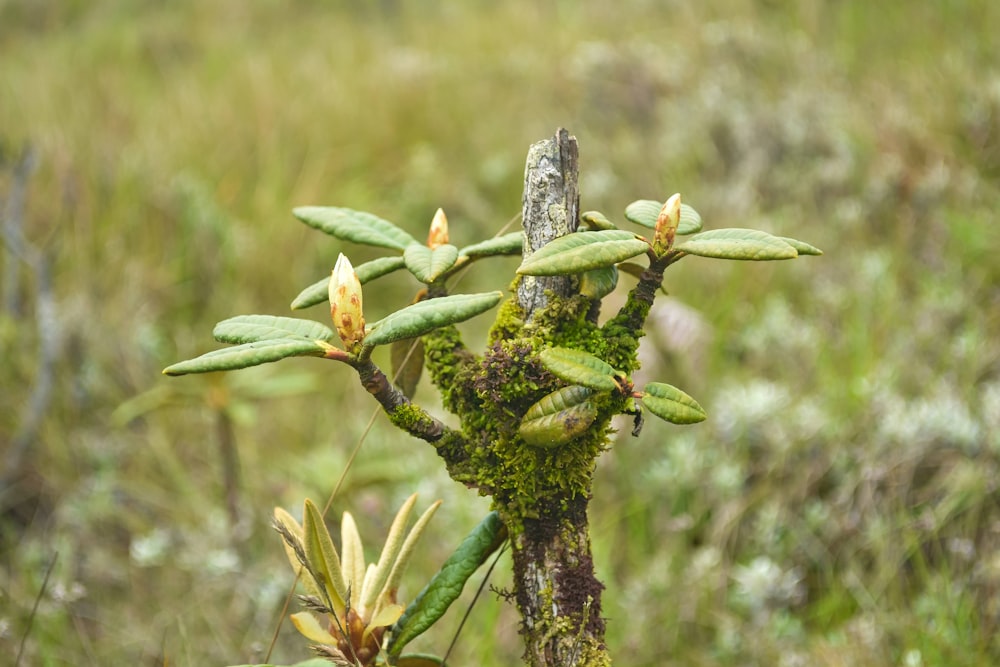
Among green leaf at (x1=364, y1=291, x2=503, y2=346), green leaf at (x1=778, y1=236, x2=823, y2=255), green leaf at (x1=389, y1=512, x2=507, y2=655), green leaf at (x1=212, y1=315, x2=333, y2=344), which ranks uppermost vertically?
green leaf at (x1=778, y1=236, x2=823, y2=255)

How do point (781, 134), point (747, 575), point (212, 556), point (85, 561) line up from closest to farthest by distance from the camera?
1. point (747, 575)
2. point (212, 556)
3. point (85, 561)
4. point (781, 134)

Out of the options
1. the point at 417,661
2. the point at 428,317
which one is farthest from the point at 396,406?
the point at 417,661

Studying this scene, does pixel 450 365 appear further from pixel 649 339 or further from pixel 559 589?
pixel 649 339

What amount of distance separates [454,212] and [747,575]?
302 cm

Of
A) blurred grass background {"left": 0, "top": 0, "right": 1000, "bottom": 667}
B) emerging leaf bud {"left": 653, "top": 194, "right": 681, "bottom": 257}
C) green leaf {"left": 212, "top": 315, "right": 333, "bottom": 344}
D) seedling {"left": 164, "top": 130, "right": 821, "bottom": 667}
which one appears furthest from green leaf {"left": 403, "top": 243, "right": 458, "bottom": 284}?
blurred grass background {"left": 0, "top": 0, "right": 1000, "bottom": 667}

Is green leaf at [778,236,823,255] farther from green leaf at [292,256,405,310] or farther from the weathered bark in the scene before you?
green leaf at [292,256,405,310]

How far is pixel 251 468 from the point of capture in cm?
290

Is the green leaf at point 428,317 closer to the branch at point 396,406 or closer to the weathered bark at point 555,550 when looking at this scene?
the branch at point 396,406

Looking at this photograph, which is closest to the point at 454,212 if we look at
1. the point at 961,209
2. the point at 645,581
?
the point at 961,209

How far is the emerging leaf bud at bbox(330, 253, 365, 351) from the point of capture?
77 centimetres

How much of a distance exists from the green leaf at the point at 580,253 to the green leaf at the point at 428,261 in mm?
117

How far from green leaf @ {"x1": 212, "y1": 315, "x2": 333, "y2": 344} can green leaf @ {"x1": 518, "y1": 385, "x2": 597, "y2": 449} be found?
0.72 ft

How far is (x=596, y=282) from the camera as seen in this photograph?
34.3 inches

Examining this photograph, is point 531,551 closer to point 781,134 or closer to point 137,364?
point 137,364
